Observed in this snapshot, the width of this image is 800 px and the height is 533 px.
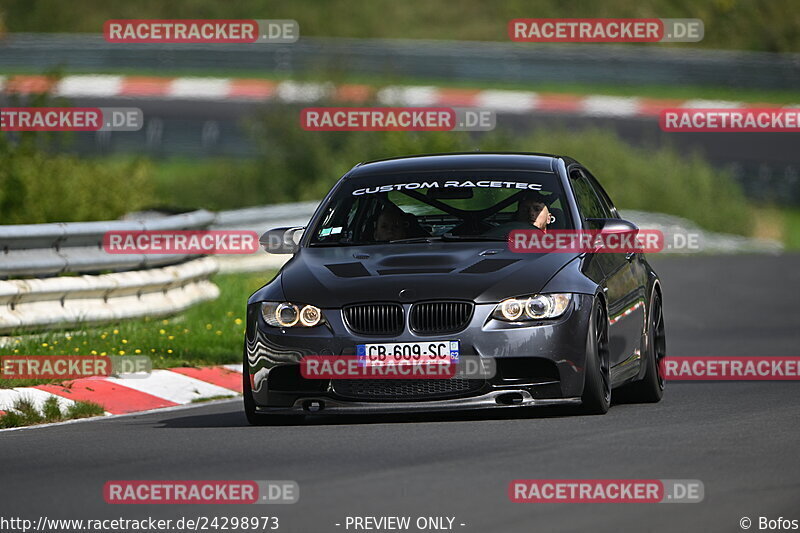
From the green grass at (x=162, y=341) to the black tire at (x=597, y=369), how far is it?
12.9ft

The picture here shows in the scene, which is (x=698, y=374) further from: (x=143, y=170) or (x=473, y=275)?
(x=143, y=170)

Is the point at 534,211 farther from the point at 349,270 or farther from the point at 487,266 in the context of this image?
the point at 349,270

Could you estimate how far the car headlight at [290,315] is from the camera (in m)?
9.86

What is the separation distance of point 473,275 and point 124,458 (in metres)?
2.25

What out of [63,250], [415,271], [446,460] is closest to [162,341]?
[63,250]

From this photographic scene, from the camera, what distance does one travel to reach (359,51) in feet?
131

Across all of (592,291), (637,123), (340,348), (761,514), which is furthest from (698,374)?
(637,123)

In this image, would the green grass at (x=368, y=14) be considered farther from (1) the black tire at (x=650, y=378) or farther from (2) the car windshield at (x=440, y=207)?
(2) the car windshield at (x=440, y=207)

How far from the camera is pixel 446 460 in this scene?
323 inches

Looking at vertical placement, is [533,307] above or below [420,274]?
below

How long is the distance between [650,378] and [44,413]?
12.4ft

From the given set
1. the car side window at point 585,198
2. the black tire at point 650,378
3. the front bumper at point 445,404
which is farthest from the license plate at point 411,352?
the black tire at point 650,378

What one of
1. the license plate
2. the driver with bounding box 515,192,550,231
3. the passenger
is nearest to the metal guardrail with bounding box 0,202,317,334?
the passenger

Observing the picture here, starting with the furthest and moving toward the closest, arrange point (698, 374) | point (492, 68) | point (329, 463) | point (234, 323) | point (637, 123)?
point (492, 68) → point (637, 123) → point (234, 323) → point (698, 374) → point (329, 463)
